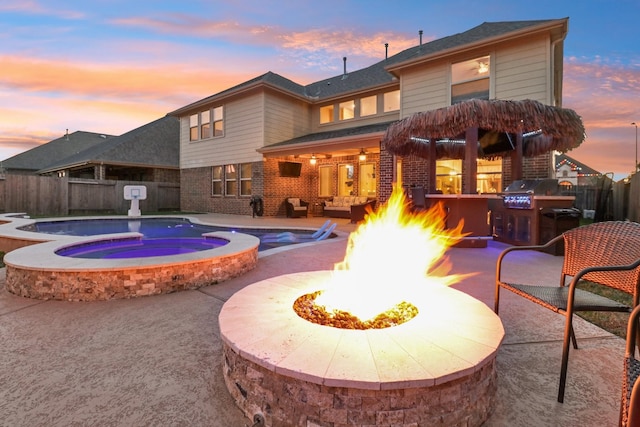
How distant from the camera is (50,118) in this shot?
19812 millimetres

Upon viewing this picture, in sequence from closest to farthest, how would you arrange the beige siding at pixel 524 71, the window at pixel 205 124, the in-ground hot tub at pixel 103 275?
the in-ground hot tub at pixel 103 275 < the beige siding at pixel 524 71 < the window at pixel 205 124

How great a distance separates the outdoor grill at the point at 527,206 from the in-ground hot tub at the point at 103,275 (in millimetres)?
6134

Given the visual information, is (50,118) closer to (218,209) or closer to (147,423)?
(218,209)

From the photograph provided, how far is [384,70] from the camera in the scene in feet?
43.8

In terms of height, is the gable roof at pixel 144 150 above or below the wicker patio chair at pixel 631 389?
above

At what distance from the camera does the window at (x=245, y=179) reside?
14297 mm

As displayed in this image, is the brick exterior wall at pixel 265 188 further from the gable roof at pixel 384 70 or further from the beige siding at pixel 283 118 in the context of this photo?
the gable roof at pixel 384 70

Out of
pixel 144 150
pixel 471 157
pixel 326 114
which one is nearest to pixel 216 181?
pixel 144 150

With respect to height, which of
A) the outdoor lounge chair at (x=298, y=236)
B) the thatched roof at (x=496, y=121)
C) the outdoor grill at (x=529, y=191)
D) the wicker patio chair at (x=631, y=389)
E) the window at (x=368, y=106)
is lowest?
the outdoor lounge chair at (x=298, y=236)

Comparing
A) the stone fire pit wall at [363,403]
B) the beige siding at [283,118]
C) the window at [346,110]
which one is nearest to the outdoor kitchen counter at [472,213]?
the stone fire pit wall at [363,403]

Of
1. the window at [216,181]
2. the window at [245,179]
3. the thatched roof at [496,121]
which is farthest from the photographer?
the window at [216,181]

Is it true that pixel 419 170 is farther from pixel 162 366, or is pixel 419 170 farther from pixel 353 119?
pixel 162 366

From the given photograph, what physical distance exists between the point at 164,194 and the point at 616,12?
73.4 ft

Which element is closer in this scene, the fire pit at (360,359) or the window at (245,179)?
the fire pit at (360,359)
